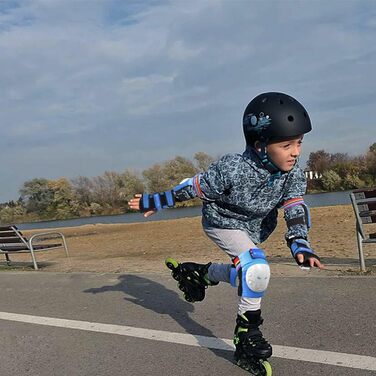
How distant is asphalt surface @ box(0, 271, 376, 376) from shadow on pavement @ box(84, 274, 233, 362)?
0.01 meters

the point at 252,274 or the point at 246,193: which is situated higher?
the point at 246,193

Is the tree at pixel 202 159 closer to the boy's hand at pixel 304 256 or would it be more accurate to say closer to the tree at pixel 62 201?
the tree at pixel 62 201

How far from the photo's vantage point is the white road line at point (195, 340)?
3500mm

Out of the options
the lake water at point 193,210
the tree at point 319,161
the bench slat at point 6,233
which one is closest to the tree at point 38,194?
the lake water at point 193,210

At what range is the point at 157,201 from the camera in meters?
3.72

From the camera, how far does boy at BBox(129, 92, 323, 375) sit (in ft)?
11.1

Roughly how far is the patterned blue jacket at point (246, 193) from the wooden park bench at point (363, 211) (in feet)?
9.82

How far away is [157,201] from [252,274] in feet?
2.85

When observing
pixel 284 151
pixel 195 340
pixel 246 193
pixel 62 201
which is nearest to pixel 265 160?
pixel 284 151

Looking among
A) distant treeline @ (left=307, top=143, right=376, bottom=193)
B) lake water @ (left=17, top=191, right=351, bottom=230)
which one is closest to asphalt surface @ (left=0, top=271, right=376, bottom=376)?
lake water @ (left=17, top=191, right=351, bottom=230)

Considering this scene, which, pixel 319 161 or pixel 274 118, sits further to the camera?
pixel 319 161

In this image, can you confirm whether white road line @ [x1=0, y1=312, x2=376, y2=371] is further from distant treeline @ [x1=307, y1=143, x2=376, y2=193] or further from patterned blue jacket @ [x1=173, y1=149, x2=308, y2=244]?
distant treeline @ [x1=307, y1=143, x2=376, y2=193]

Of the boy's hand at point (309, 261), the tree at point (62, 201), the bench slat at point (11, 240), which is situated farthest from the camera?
the tree at point (62, 201)

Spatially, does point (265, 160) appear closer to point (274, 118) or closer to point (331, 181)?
point (274, 118)
